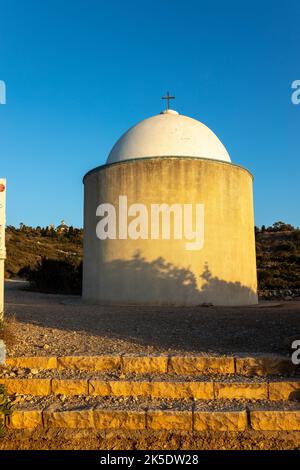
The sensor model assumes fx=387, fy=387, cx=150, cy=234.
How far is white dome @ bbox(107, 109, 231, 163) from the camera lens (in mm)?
11359

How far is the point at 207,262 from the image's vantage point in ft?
35.2

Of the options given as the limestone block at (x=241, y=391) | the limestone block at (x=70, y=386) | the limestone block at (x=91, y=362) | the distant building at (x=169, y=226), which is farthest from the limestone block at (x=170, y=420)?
the distant building at (x=169, y=226)

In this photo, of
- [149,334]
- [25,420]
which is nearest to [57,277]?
[149,334]

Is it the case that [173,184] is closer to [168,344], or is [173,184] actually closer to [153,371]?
[168,344]

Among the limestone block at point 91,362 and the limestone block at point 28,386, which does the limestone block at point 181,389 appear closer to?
the limestone block at point 91,362

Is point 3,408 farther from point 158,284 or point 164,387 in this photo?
point 158,284

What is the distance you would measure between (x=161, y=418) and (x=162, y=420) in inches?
0.7

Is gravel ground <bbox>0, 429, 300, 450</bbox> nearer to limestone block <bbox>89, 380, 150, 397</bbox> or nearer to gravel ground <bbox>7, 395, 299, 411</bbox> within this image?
gravel ground <bbox>7, 395, 299, 411</bbox>

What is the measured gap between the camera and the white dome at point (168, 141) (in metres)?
11.4

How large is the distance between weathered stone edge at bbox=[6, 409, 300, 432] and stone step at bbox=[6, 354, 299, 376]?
821 mm

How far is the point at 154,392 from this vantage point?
3.82 metres

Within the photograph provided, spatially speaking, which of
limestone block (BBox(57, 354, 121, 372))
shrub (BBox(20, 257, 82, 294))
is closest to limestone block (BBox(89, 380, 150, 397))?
limestone block (BBox(57, 354, 121, 372))

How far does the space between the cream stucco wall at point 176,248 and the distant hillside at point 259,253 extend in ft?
20.6
